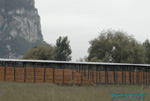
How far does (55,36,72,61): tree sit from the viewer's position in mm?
65812

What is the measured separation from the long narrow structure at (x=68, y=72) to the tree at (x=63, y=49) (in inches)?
1201

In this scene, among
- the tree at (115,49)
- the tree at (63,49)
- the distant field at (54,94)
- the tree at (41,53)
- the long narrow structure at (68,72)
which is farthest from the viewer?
the tree at (41,53)

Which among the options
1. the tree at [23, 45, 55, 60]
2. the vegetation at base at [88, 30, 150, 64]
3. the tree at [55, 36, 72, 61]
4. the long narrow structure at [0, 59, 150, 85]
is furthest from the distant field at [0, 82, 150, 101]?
the tree at [23, 45, 55, 60]

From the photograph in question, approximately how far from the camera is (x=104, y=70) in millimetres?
35031

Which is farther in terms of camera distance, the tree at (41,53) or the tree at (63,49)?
the tree at (41,53)

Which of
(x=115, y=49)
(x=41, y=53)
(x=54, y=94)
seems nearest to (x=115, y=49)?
(x=115, y=49)

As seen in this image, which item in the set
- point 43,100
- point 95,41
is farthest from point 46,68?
point 95,41

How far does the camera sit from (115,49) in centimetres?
5569

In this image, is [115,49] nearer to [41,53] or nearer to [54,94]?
[41,53]

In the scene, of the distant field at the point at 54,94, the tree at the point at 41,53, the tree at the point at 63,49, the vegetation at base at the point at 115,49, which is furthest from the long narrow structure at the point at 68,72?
the tree at the point at 41,53

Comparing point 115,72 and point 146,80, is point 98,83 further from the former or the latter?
point 146,80

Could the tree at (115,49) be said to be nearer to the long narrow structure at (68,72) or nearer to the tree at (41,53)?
the tree at (41,53)

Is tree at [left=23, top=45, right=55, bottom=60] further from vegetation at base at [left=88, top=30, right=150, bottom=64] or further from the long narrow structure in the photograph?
the long narrow structure

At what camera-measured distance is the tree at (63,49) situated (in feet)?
216
